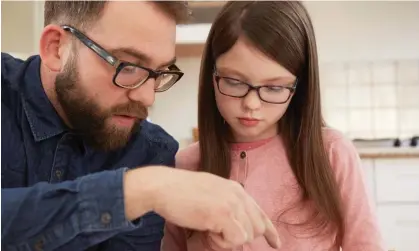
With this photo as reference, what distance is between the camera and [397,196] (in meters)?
2.12

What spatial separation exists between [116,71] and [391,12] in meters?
2.27

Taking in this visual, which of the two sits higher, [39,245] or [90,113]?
[90,113]

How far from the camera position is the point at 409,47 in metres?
2.65

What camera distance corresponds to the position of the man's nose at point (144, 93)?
745mm

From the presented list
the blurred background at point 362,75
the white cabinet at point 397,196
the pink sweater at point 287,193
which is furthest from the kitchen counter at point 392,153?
the pink sweater at point 287,193

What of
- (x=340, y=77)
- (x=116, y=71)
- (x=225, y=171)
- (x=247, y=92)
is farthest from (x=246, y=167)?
(x=340, y=77)

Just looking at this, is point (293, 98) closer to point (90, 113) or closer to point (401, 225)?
point (90, 113)

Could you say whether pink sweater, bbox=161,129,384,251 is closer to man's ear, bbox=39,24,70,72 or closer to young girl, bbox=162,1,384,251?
young girl, bbox=162,1,384,251

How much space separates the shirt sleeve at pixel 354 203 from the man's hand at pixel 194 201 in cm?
28

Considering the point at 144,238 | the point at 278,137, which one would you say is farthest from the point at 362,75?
the point at 144,238

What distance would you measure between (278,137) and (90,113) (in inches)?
13.0

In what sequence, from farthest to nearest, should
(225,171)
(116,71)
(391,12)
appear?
(391,12) → (225,171) → (116,71)

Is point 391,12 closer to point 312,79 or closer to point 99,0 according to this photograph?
point 312,79

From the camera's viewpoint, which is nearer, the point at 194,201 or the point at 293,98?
the point at 194,201
